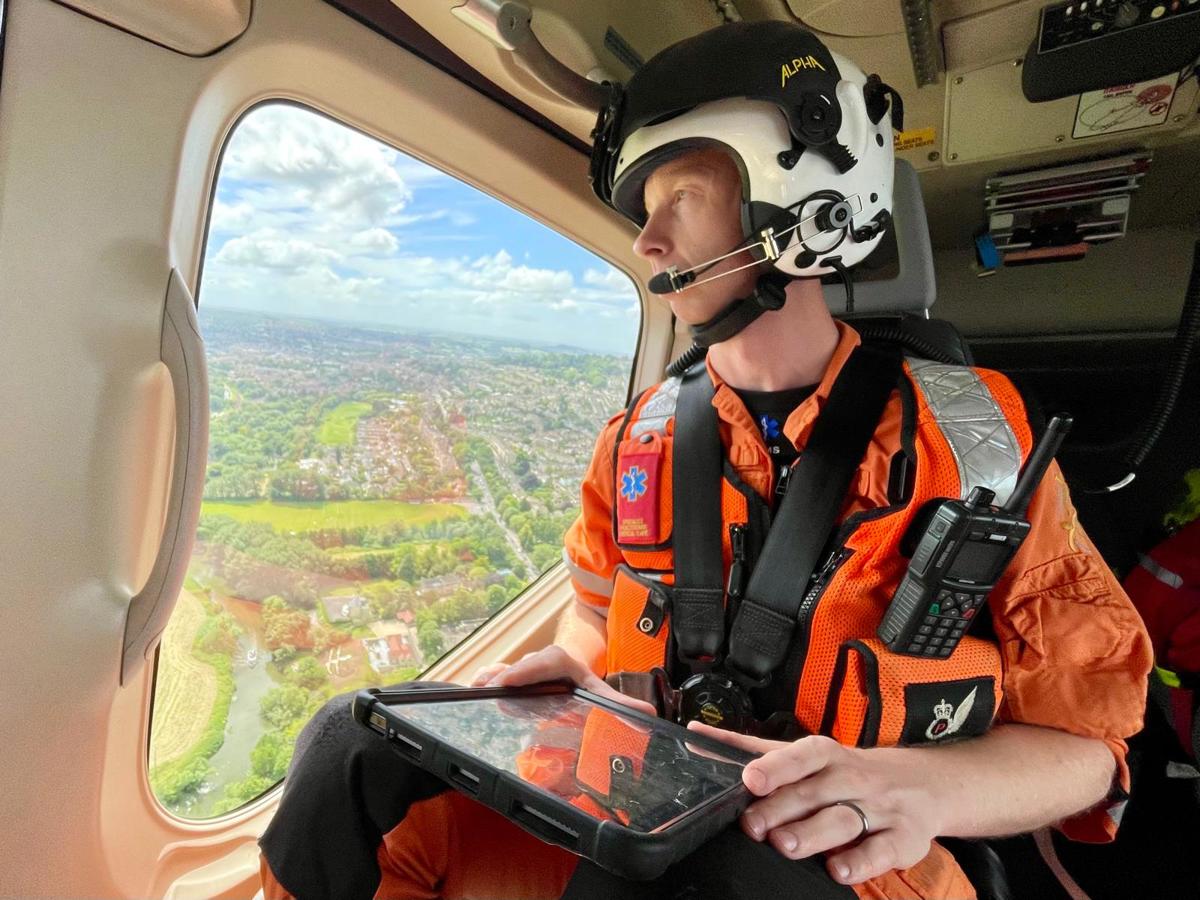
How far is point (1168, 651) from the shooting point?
205 cm

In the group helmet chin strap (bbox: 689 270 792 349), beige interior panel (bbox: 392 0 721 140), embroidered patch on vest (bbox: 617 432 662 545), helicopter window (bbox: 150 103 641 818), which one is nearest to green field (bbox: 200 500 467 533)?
Result: helicopter window (bbox: 150 103 641 818)

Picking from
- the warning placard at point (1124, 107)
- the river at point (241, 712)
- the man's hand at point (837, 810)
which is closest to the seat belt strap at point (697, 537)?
the man's hand at point (837, 810)

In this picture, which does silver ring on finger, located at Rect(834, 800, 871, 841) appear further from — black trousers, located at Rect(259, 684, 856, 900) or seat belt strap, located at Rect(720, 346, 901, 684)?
seat belt strap, located at Rect(720, 346, 901, 684)

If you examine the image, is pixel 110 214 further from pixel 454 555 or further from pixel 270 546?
pixel 454 555

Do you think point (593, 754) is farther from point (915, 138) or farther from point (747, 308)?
point (915, 138)

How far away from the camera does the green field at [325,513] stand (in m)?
1.71

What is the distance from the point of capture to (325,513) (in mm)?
1880

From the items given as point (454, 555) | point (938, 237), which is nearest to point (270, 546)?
point (454, 555)

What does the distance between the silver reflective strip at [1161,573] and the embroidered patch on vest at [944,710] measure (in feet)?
4.70

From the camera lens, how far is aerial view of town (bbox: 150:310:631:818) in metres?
1.67

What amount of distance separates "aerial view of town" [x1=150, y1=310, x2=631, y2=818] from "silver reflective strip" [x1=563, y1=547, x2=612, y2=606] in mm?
634

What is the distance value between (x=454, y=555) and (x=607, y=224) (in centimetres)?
127

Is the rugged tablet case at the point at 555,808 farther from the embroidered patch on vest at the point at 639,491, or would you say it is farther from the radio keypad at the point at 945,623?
the embroidered patch on vest at the point at 639,491

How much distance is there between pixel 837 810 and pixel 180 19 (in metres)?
1.69
